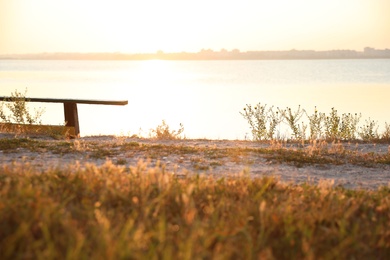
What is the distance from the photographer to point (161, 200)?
4.55 metres

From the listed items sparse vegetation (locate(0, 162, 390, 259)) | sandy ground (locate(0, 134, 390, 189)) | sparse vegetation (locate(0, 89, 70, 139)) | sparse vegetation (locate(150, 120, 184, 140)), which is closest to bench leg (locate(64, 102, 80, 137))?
sparse vegetation (locate(0, 89, 70, 139))

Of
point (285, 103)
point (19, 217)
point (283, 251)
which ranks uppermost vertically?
point (19, 217)

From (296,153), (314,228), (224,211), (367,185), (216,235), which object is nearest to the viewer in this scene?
(216,235)

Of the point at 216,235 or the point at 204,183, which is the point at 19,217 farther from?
Answer: the point at 204,183

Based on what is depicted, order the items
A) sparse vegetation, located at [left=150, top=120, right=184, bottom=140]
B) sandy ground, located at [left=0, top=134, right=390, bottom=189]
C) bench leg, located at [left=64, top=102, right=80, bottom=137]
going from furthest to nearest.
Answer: bench leg, located at [left=64, top=102, right=80, bottom=137], sparse vegetation, located at [left=150, top=120, right=184, bottom=140], sandy ground, located at [left=0, top=134, right=390, bottom=189]

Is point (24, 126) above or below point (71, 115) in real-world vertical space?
below

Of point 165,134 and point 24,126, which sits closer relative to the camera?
point 165,134

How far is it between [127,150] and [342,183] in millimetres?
4106

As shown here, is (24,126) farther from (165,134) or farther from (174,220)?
(174,220)

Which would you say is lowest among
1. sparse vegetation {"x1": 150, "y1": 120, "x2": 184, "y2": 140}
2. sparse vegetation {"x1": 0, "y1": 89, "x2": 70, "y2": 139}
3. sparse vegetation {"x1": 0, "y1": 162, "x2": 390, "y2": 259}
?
sparse vegetation {"x1": 150, "y1": 120, "x2": 184, "y2": 140}

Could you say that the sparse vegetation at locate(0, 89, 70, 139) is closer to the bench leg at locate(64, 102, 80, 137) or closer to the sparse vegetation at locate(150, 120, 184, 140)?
the bench leg at locate(64, 102, 80, 137)

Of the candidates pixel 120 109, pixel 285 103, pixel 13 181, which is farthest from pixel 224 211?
pixel 285 103

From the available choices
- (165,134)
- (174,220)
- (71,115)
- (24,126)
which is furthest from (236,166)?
(24,126)

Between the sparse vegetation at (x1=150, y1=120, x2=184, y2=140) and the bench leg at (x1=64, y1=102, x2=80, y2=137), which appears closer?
the sparse vegetation at (x1=150, y1=120, x2=184, y2=140)
